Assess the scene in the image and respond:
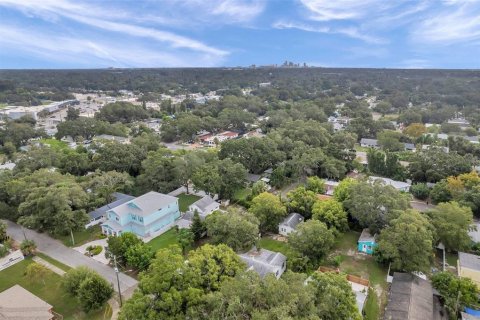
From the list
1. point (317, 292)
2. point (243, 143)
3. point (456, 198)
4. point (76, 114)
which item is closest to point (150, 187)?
point (243, 143)

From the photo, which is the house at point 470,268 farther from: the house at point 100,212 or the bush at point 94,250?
the house at point 100,212

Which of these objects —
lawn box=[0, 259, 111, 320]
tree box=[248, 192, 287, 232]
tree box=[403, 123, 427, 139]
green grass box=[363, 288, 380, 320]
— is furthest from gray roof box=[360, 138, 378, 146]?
lawn box=[0, 259, 111, 320]

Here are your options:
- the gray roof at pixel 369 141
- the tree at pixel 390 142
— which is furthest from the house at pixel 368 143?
the tree at pixel 390 142

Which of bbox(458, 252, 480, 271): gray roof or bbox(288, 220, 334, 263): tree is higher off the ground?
bbox(288, 220, 334, 263): tree

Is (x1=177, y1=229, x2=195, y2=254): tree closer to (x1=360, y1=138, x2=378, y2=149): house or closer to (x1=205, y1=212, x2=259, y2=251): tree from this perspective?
(x1=205, y1=212, x2=259, y2=251): tree

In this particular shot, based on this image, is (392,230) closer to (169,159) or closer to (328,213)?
(328,213)

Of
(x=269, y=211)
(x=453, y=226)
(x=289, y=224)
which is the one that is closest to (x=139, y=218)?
(x=269, y=211)
